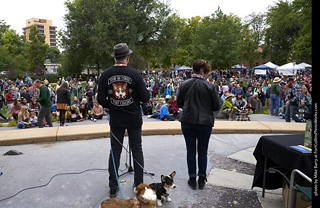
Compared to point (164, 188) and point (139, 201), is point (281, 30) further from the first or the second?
point (139, 201)

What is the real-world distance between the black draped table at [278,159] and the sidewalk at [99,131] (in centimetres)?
320

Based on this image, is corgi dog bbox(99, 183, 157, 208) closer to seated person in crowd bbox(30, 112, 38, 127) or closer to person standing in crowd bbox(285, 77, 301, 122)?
person standing in crowd bbox(285, 77, 301, 122)

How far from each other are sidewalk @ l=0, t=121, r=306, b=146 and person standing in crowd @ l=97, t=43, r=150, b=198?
2.84 meters

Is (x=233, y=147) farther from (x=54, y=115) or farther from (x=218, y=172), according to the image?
(x=54, y=115)

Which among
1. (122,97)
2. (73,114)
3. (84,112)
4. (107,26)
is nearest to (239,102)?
(84,112)

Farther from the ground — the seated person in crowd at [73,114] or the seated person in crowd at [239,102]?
the seated person in crowd at [239,102]

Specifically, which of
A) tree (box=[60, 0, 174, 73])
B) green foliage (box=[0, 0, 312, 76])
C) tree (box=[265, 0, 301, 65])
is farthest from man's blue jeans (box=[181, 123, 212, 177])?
tree (box=[265, 0, 301, 65])

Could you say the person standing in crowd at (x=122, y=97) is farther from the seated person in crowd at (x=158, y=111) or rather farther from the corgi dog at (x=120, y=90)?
the seated person in crowd at (x=158, y=111)

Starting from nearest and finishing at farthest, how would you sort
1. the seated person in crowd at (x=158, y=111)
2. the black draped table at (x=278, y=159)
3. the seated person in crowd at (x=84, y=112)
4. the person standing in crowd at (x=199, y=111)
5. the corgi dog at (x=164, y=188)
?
the black draped table at (x=278, y=159) < the corgi dog at (x=164, y=188) < the person standing in crowd at (x=199, y=111) < the seated person in crowd at (x=158, y=111) < the seated person in crowd at (x=84, y=112)

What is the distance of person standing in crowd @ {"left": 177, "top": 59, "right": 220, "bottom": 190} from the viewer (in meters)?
3.46

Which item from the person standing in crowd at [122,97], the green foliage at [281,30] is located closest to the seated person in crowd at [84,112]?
the person standing in crowd at [122,97]

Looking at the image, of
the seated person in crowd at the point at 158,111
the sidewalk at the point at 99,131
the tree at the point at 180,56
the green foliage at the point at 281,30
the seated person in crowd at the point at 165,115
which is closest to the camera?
the sidewalk at the point at 99,131

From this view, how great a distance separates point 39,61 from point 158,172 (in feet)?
177

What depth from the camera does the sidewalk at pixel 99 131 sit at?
5.71 metres
